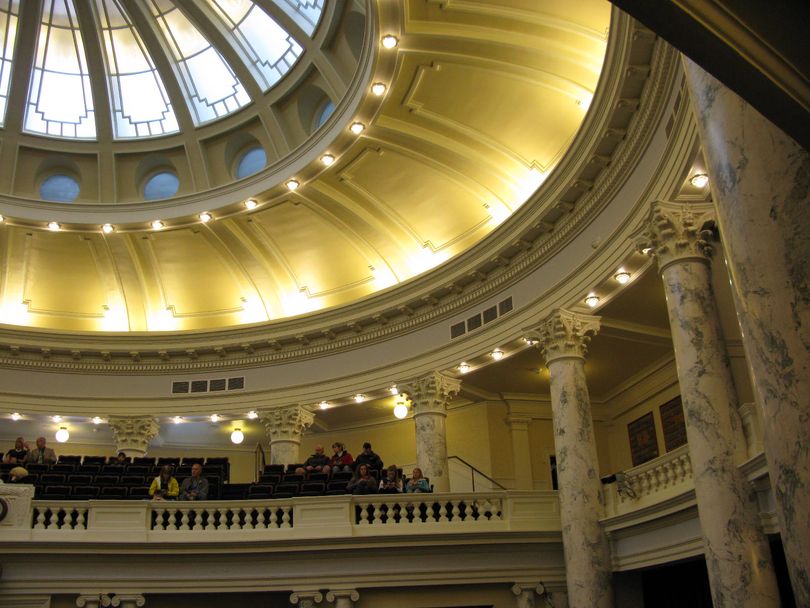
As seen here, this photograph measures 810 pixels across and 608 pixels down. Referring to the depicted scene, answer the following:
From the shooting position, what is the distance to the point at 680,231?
10.6 meters

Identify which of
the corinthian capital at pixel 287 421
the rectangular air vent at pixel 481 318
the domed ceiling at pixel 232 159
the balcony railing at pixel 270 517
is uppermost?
the domed ceiling at pixel 232 159

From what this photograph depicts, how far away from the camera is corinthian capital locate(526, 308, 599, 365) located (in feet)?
45.4

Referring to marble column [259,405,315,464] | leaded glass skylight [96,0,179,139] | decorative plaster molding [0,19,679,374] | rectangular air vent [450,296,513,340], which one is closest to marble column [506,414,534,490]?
rectangular air vent [450,296,513,340]

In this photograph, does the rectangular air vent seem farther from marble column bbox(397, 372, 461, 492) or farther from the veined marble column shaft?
the veined marble column shaft

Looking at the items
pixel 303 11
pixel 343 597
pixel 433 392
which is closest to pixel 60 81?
pixel 303 11

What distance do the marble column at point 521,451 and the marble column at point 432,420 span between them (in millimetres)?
3120

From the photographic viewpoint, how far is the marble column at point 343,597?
1344cm

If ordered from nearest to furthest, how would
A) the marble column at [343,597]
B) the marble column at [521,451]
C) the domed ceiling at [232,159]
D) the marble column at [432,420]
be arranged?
1. the marble column at [343,597]
2. the marble column at [432,420]
3. the domed ceiling at [232,159]
4. the marble column at [521,451]

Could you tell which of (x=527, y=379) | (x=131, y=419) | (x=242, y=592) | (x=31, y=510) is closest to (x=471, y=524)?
(x=242, y=592)

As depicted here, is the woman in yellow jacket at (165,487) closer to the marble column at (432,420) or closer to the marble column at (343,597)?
the marble column at (343,597)

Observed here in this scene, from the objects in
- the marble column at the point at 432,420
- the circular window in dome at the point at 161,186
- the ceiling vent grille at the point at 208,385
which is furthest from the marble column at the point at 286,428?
the circular window in dome at the point at 161,186

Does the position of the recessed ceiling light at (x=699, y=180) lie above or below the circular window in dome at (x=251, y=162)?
below

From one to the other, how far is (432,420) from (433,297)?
275 cm

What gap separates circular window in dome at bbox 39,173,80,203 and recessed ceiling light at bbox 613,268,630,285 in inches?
582
